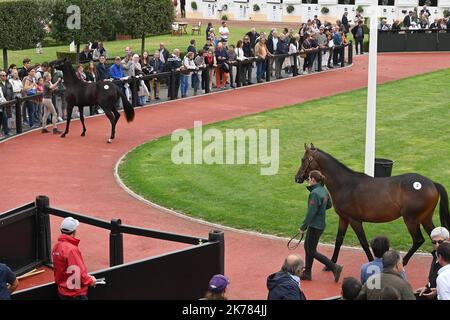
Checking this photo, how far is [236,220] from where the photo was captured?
16.4 metres

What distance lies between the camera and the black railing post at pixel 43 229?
13.9m

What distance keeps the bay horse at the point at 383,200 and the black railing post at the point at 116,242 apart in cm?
322

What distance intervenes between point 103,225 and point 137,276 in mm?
2186

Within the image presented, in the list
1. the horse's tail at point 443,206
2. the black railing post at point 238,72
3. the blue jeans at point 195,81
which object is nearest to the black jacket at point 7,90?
the blue jeans at point 195,81

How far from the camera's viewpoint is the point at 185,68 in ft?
97.8

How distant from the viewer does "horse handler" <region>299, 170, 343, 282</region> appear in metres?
12.9

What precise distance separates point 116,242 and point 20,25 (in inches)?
804

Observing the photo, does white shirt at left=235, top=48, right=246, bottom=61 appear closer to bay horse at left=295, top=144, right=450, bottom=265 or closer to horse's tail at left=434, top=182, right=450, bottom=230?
bay horse at left=295, top=144, right=450, bottom=265

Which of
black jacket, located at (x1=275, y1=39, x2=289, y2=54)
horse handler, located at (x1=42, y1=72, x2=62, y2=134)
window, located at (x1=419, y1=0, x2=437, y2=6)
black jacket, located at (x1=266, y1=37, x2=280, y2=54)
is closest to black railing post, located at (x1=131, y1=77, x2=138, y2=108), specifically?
horse handler, located at (x1=42, y1=72, x2=62, y2=134)

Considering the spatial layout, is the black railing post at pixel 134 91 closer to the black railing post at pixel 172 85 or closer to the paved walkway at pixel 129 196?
the paved walkway at pixel 129 196

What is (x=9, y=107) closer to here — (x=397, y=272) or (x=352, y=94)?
(x=352, y=94)

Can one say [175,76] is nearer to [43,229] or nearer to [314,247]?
[43,229]

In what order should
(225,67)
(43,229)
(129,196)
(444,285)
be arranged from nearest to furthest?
(444,285) < (43,229) < (129,196) < (225,67)

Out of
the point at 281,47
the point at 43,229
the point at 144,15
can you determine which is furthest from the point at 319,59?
the point at 43,229
